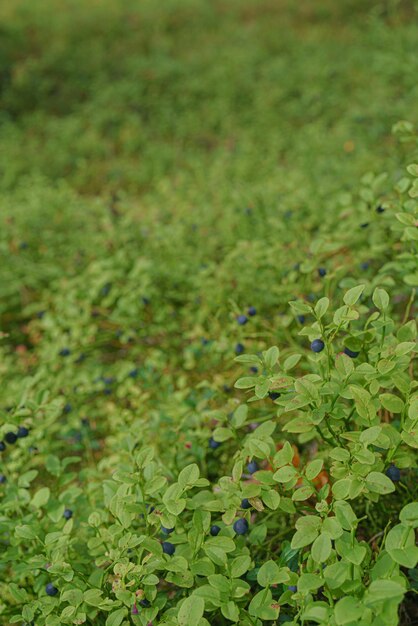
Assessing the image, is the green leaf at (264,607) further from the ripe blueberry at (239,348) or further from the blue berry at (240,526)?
the ripe blueberry at (239,348)

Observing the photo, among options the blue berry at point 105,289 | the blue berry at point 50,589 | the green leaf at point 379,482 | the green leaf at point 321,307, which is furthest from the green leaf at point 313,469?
the blue berry at point 105,289

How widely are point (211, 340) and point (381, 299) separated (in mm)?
1269

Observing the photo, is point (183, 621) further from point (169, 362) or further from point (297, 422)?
point (169, 362)

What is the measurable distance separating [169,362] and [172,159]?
12.7 feet

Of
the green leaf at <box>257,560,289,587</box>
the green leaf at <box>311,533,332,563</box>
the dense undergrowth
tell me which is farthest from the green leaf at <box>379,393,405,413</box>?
the green leaf at <box>257,560,289,587</box>

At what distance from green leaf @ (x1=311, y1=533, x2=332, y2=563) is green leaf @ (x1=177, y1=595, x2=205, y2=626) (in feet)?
0.86

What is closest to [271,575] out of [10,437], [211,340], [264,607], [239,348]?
[264,607]

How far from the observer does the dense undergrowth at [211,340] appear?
131 cm

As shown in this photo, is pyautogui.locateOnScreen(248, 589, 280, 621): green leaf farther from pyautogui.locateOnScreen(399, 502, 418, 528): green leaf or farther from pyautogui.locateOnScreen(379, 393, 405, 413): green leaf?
pyautogui.locateOnScreen(379, 393, 405, 413): green leaf

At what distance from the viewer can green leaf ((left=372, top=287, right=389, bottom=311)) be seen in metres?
1.40

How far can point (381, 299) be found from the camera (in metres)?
1.43

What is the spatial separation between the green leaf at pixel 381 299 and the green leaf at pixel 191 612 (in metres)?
0.80

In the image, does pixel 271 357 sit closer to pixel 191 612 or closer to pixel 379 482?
pixel 379 482

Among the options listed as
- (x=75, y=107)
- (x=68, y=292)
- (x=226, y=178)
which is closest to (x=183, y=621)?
(x=68, y=292)
